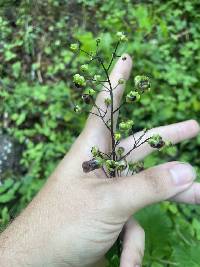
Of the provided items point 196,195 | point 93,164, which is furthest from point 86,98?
point 196,195

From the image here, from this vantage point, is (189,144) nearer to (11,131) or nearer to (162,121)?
(162,121)

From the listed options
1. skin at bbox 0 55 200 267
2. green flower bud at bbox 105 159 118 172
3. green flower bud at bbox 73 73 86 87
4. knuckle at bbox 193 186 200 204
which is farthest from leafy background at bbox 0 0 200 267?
green flower bud at bbox 73 73 86 87

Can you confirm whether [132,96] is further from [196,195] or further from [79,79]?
[196,195]

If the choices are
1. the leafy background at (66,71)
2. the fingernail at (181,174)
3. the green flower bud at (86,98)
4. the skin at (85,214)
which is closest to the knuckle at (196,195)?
the skin at (85,214)

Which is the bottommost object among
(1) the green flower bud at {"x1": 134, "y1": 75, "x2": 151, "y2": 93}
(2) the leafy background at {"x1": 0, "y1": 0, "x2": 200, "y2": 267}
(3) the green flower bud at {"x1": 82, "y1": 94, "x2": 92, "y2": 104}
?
(3) the green flower bud at {"x1": 82, "y1": 94, "x2": 92, "y2": 104}

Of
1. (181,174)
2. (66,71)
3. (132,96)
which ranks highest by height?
(66,71)

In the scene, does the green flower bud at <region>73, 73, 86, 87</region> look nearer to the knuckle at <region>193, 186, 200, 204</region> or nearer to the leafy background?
the knuckle at <region>193, 186, 200, 204</region>
